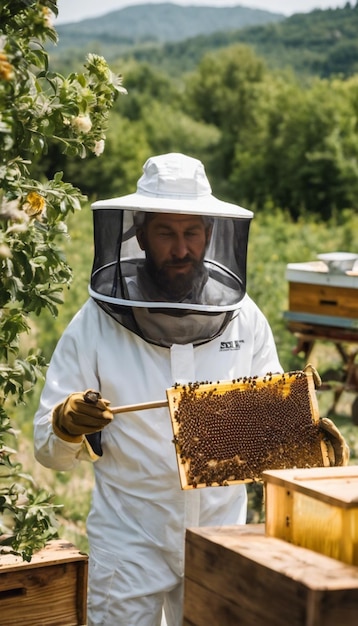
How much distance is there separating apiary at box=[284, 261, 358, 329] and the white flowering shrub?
5.67m

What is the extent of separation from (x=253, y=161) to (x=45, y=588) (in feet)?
165

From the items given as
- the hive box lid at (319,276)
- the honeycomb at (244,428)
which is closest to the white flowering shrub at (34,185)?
the honeycomb at (244,428)

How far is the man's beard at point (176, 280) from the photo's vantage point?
3143 mm

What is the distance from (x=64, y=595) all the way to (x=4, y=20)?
6.15ft

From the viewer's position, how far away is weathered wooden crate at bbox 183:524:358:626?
1.88m

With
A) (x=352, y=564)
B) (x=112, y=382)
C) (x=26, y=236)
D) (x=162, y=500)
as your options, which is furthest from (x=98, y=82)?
(x=352, y=564)

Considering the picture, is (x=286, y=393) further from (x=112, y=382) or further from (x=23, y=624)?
(x=23, y=624)

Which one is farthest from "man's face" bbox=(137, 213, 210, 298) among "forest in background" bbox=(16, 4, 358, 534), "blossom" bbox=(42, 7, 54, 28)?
"forest in background" bbox=(16, 4, 358, 534)

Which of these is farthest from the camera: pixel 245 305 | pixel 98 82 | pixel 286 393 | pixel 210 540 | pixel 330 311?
pixel 330 311

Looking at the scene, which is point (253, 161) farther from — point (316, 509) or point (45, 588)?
point (316, 509)

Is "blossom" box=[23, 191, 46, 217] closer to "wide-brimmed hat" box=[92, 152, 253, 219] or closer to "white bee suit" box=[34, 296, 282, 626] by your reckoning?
"wide-brimmed hat" box=[92, 152, 253, 219]

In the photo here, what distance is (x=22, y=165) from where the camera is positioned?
280cm

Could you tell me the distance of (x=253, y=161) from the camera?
52188 millimetres

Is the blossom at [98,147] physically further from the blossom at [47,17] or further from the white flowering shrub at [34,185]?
the blossom at [47,17]
